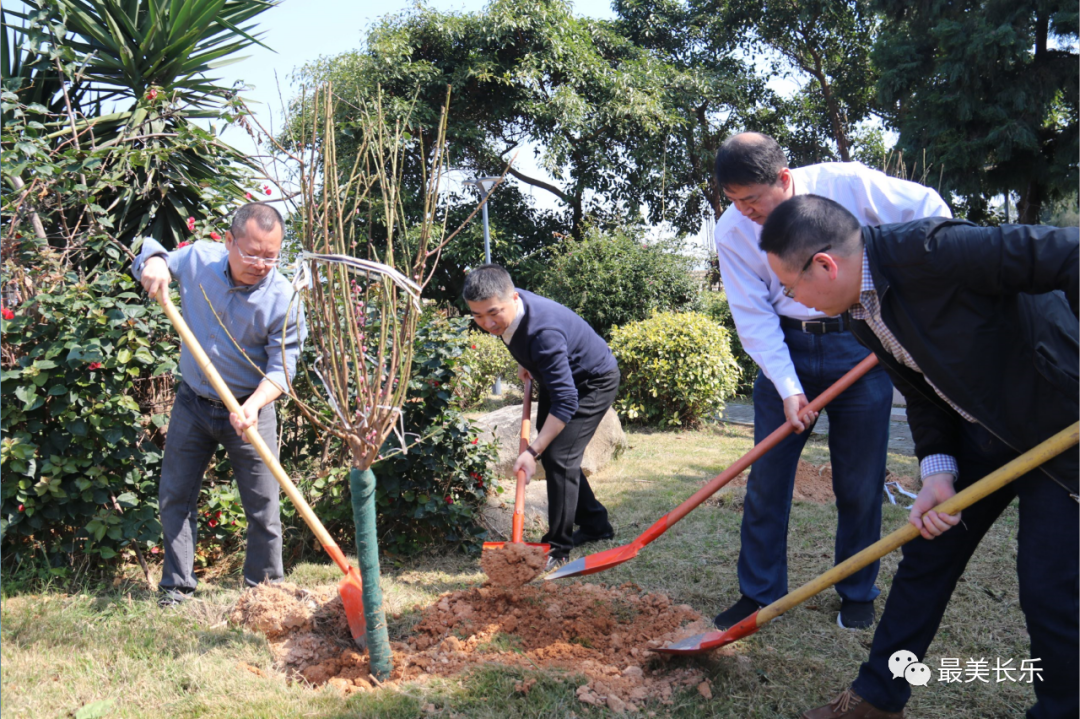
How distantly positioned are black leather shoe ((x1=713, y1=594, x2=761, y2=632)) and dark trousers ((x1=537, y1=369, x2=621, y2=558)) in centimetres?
118

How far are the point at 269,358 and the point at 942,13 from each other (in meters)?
14.7

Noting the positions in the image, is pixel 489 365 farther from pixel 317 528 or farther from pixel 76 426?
pixel 317 528

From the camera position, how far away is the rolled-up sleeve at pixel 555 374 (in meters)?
3.84

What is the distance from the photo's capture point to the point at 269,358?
3.34m

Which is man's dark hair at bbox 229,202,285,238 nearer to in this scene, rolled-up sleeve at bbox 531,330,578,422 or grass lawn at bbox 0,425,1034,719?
rolled-up sleeve at bbox 531,330,578,422

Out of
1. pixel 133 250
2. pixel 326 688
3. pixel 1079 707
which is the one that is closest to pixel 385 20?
pixel 133 250

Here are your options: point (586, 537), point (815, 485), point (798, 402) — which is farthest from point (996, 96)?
point (798, 402)

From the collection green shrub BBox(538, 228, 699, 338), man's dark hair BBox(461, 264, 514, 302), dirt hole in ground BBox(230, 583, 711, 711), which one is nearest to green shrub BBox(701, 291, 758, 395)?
green shrub BBox(538, 228, 699, 338)

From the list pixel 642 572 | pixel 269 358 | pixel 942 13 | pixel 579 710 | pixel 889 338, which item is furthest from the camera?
pixel 942 13

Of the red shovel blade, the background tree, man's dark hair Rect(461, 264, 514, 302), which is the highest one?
the background tree

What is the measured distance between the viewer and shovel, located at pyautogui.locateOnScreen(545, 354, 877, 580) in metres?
2.97

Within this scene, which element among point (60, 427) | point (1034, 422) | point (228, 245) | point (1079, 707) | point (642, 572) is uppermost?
point (228, 245)

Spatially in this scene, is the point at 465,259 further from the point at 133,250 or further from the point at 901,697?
the point at 901,697

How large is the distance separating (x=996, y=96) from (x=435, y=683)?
547 inches
